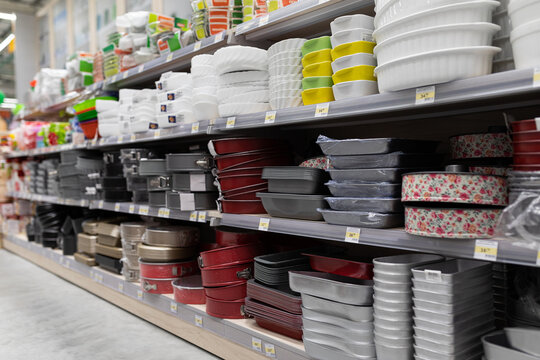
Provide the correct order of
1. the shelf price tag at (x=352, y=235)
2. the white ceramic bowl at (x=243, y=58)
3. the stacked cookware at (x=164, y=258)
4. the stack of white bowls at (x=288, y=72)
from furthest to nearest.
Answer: the stacked cookware at (x=164, y=258) < the white ceramic bowl at (x=243, y=58) < the stack of white bowls at (x=288, y=72) < the shelf price tag at (x=352, y=235)

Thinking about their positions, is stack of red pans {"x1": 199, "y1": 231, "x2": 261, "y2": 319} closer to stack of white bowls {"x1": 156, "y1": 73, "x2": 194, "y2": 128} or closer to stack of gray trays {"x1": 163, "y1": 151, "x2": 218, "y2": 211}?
stack of gray trays {"x1": 163, "y1": 151, "x2": 218, "y2": 211}

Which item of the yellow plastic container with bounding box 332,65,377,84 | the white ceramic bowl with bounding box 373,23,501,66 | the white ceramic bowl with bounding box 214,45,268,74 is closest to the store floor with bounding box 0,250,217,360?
the white ceramic bowl with bounding box 214,45,268,74

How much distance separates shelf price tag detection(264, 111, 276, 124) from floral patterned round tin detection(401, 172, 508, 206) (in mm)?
808

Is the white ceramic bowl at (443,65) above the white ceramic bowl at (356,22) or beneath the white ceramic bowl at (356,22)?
beneath

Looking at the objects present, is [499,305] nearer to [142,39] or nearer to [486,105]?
[486,105]

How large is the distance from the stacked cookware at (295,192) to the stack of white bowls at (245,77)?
14.3 inches

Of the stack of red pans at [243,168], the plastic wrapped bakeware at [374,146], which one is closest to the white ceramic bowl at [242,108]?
the stack of red pans at [243,168]

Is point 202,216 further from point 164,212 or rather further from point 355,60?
point 355,60

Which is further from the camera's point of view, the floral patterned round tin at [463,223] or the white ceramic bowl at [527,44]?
the floral patterned round tin at [463,223]

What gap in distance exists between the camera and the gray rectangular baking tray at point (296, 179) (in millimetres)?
1853

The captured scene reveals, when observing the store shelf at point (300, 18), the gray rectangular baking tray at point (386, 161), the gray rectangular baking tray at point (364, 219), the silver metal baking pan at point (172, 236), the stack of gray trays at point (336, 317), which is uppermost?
the store shelf at point (300, 18)

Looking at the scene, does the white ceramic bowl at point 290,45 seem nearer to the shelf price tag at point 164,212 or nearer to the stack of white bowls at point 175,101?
the stack of white bowls at point 175,101

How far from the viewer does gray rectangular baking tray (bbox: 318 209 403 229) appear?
5.15ft

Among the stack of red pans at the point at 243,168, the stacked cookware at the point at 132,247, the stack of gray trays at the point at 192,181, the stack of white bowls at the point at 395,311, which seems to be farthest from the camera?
the stacked cookware at the point at 132,247
